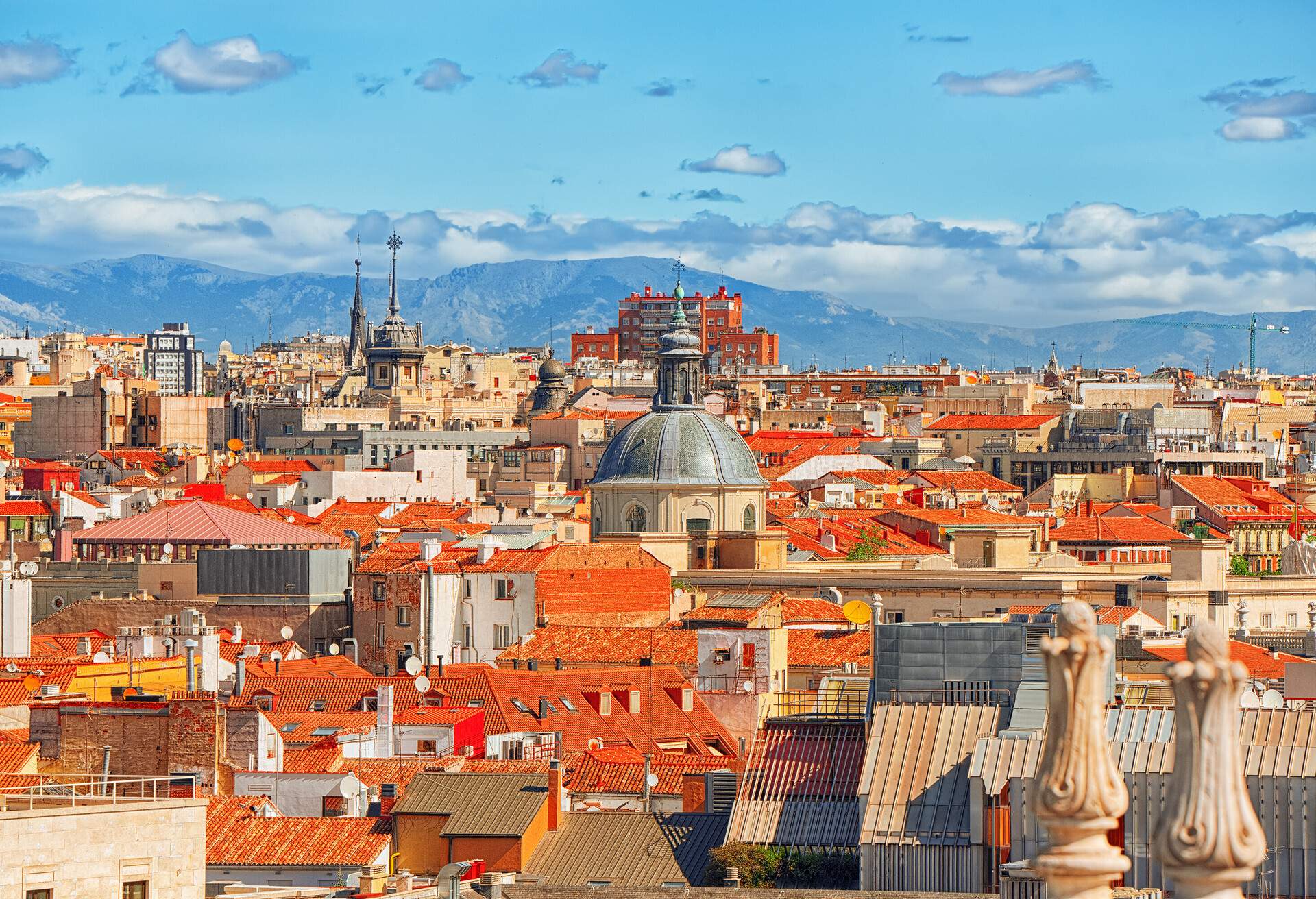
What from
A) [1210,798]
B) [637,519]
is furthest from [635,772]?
[637,519]

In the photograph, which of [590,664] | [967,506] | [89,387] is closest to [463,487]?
[967,506]

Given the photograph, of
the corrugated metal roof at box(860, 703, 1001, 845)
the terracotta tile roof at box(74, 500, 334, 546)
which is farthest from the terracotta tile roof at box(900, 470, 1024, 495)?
the corrugated metal roof at box(860, 703, 1001, 845)

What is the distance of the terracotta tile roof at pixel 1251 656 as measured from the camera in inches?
1631

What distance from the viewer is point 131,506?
9006 centimetres

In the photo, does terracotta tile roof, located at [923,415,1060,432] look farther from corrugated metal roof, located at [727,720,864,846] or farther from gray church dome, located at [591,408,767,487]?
corrugated metal roof, located at [727,720,864,846]

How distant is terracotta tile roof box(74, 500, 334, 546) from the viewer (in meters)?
67.7

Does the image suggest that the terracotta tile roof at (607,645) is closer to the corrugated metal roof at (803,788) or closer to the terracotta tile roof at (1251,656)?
the terracotta tile roof at (1251,656)

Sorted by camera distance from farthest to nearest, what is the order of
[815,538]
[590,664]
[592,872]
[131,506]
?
[131,506]
[815,538]
[590,664]
[592,872]

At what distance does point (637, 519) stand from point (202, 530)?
37.8 ft

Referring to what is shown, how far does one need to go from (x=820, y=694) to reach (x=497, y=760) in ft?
13.5

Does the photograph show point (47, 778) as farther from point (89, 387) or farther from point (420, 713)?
point (89, 387)

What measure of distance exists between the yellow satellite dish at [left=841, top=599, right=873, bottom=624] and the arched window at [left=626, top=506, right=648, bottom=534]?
579 inches

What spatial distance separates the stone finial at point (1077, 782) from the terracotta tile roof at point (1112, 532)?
7360 centimetres

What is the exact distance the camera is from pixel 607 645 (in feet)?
175
